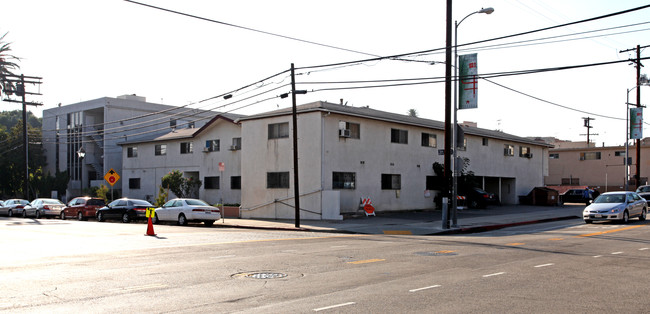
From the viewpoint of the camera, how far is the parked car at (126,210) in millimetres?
31500

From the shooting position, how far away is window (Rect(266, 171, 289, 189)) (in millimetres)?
31336

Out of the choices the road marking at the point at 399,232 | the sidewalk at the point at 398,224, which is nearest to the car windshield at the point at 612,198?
the sidewalk at the point at 398,224

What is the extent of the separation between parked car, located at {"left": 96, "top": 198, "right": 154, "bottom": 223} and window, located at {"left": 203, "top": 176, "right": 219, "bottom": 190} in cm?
821

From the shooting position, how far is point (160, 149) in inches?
1775

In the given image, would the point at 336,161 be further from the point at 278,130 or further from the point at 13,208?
the point at 13,208

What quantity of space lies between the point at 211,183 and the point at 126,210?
9.43 m

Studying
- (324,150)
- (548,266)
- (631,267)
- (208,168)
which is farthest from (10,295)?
(208,168)

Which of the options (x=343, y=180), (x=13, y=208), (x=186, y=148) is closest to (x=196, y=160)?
(x=186, y=148)

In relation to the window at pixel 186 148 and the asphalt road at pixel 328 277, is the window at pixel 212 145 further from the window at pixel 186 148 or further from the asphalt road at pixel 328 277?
the asphalt road at pixel 328 277

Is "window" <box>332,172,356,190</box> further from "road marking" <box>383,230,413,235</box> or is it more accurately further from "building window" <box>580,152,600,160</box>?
"building window" <box>580,152,600,160</box>

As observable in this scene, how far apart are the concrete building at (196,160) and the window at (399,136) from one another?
10.4m

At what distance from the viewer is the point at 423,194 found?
36.0 metres

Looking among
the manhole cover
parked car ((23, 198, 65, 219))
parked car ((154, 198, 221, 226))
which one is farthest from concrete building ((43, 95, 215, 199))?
the manhole cover

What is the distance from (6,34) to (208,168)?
1236 inches
